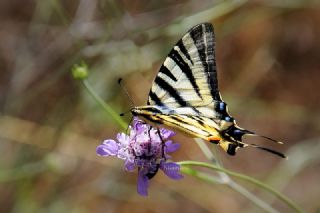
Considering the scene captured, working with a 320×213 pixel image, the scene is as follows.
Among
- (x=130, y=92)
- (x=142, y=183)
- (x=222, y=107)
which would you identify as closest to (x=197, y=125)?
(x=222, y=107)

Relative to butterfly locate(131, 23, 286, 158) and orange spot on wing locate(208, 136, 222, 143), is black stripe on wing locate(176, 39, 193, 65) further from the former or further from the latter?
orange spot on wing locate(208, 136, 222, 143)

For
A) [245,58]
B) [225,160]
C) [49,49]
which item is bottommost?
[225,160]

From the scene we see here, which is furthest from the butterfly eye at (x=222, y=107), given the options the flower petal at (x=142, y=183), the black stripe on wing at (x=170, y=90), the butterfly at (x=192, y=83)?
the flower petal at (x=142, y=183)

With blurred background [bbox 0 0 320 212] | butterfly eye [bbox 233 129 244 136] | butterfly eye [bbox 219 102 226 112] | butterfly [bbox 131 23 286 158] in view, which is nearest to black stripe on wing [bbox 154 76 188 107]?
butterfly [bbox 131 23 286 158]

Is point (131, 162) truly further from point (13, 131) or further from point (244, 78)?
point (244, 78)

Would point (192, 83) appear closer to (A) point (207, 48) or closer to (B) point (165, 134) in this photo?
(A) point (207, 48)

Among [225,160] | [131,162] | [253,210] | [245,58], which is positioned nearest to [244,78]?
[245,58]

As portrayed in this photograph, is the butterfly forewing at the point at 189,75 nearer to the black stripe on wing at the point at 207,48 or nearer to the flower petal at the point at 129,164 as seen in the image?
the black stripe on wing at the point at 207,48
